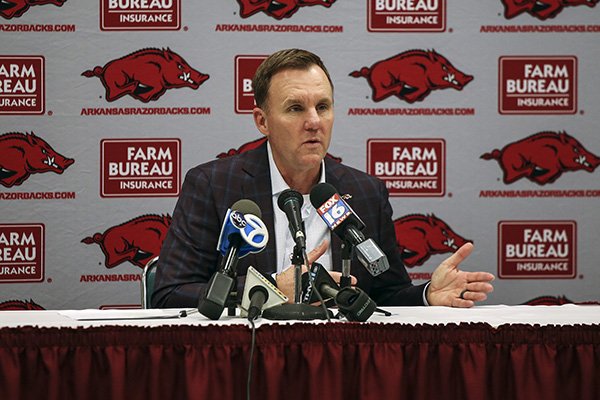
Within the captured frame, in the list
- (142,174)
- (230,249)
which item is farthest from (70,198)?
(230,249)

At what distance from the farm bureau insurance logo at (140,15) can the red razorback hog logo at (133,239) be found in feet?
2.85

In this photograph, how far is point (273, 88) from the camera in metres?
2.45

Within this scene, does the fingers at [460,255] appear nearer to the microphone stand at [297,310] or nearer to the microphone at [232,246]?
the microphone stand at [297,310]

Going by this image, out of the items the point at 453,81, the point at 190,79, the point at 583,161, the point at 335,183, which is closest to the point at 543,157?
the point at 583,161

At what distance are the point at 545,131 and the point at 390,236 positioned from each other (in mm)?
1318

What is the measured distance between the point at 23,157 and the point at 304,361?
2252mm

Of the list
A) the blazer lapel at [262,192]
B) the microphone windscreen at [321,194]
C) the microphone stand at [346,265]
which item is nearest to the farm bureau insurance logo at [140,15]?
the blazer lapel at [262,192]

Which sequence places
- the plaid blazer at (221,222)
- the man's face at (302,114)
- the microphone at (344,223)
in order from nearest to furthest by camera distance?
the microphone at (344,223) < the plaid blazer at (221,222) < the man's face at (302,114)

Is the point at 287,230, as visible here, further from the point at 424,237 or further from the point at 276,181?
the point at 424,237

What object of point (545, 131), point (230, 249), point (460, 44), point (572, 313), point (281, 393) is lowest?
point (281, 393)

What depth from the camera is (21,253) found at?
10.9 ft

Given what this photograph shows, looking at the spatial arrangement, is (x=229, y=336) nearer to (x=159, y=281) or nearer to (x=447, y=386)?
(x=447, y=386)

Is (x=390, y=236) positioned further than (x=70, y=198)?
No

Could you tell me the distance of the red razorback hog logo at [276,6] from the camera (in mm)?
3385
